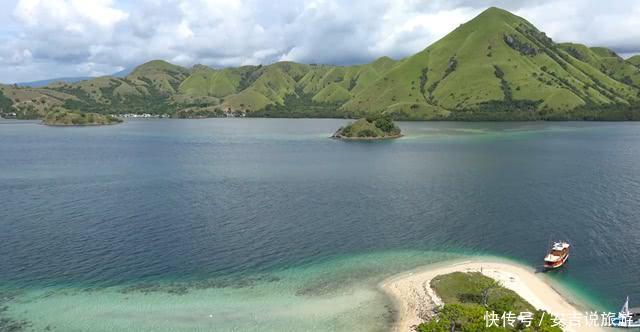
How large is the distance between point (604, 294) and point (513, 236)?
79.9 ft

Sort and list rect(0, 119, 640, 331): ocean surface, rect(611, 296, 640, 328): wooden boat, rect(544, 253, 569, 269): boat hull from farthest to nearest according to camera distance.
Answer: rect(544, 253, 569, 269): boat hull, rect(0, 119, 640, 331): ocean surface, rect(611, 296, 640, 328): wooden boat

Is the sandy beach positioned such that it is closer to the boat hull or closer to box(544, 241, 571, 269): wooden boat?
the boat hull

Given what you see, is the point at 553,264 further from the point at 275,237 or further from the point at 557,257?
the point at 275,237

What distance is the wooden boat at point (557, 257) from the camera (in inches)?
2657

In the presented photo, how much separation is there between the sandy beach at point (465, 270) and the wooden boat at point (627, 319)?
2.08 metres

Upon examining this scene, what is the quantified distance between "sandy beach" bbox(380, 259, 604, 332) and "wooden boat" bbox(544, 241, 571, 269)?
2.45 meters

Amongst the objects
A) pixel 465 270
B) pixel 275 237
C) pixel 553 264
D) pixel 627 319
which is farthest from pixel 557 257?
pixel 275 237

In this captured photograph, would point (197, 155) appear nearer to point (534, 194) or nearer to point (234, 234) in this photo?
point (234, 234)

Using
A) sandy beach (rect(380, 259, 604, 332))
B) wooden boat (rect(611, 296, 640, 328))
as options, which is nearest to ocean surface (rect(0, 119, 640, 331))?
sandy beach (rect(380, 259, 604, 332))

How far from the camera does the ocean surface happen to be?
187ft

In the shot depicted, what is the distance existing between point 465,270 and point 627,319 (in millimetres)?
20004

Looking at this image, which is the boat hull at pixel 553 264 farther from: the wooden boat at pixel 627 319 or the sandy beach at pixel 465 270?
the wooden boat at pixel 627 319

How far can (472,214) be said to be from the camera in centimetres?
9825

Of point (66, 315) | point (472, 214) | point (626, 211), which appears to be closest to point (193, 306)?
point (66, 315)
